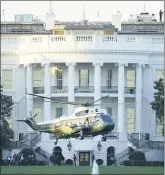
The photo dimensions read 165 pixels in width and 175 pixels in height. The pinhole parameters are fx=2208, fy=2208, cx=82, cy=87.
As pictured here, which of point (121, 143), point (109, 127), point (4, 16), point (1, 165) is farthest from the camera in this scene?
point (4, 16)

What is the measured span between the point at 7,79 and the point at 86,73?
656cm

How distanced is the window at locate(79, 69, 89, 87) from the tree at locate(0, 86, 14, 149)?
12.7 meters

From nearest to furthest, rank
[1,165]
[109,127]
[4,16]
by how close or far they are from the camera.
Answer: [109,127] → [1,165] → [4,16]

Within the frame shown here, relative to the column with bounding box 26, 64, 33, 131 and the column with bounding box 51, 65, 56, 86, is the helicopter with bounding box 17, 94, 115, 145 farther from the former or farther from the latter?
the column with bounding box 51, 65, 56, 86

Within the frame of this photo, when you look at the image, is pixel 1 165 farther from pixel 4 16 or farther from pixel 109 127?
pixel 4 16

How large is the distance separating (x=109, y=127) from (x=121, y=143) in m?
33.2

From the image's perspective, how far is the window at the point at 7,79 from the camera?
599 ft

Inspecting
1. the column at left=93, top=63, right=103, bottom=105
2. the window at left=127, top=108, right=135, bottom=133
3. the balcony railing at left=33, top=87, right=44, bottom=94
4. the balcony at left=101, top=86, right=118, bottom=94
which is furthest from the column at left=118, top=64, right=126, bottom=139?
the balcony railing at left=33, top=87, right=44, bottom=94

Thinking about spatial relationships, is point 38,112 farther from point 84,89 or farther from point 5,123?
point 5,123

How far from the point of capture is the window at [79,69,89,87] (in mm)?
181750

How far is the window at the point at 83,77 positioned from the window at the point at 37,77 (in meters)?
→ 3.31

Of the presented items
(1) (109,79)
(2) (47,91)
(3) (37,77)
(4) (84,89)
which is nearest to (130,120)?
(1) (109,79)

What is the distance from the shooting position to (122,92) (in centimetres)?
17900

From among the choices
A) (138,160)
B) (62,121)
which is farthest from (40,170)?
(138,160)
